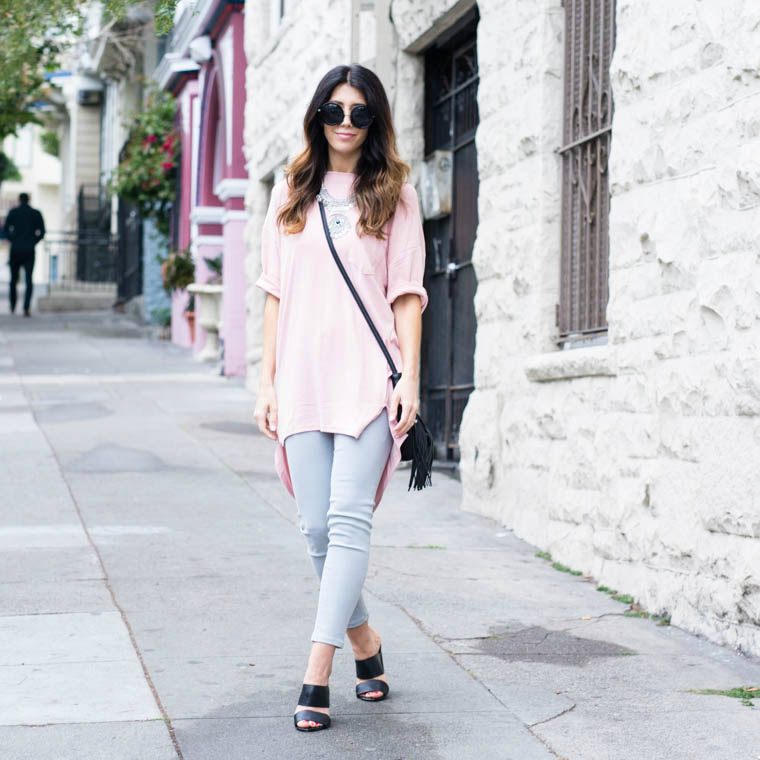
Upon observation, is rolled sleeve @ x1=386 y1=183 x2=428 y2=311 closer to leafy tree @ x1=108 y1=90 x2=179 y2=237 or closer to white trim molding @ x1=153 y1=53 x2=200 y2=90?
white trim molding @ x1=153 y1=53 x2=200 y2=90

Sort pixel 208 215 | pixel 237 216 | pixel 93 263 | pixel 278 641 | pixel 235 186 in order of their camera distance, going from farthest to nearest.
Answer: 1. pixel 93 263
2. pixel 208 215
3. pixel 237 216
4. pixel 235 186
5. pixel 278 641

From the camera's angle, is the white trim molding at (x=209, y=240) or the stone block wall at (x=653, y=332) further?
the white trim molding at (x=209, y=240)

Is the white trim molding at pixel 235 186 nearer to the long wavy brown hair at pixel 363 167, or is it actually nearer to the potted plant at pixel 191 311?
the potted plant at pixel 191 311

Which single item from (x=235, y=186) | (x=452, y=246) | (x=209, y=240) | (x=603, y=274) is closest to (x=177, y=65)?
(x=209, y=240)

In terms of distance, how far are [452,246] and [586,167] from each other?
2.72 meters

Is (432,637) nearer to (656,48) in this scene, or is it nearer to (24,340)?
(656,48)

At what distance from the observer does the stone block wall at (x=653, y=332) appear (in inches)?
194

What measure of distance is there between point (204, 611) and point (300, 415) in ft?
5.17

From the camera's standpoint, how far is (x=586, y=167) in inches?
264

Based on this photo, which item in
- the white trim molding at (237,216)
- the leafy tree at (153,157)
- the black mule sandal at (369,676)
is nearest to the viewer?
the black mule sandal at (369,676)

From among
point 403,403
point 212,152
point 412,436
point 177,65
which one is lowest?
point 412,436

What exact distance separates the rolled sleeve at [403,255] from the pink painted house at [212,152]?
9457mm

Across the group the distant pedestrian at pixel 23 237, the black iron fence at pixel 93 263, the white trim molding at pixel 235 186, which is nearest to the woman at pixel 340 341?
the white trim molding at pixel 235 186

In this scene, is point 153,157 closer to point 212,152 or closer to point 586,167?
point 212,152
